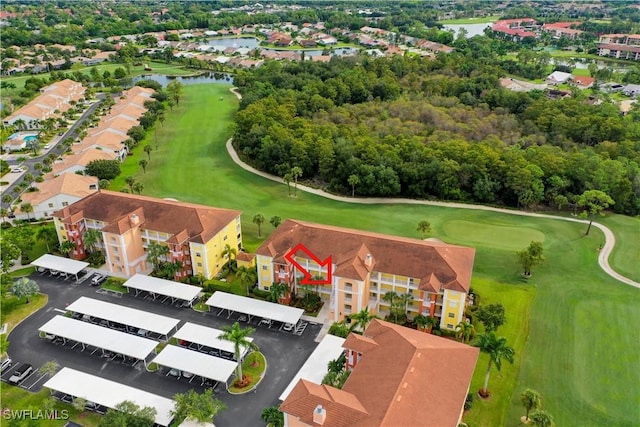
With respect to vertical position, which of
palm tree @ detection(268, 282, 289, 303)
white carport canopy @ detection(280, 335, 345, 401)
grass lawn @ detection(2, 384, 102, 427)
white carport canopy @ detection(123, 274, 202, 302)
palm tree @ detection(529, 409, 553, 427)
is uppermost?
palm tree @ detection(529, 409, 553, 427)

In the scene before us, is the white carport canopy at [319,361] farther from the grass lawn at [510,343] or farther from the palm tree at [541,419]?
the palm tree at [541,419]

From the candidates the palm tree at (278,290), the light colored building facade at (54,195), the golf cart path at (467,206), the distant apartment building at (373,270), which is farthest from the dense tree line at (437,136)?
the light colored building facade at (54,195)

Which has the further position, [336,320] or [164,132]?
[164,132]

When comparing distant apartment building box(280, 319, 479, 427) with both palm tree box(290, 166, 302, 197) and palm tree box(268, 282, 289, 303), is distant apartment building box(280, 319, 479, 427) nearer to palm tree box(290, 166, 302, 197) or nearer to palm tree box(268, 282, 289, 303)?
palm tree box(268, 282, 289, 303)

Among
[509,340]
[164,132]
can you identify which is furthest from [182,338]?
[164,132]

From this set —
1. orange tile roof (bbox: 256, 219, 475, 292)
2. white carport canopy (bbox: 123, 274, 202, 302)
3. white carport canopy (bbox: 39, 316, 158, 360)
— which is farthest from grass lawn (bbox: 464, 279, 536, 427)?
white carport canopy (bbox: 123, 274, 202, 302)

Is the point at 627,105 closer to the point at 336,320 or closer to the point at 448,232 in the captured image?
the point at 448,232
